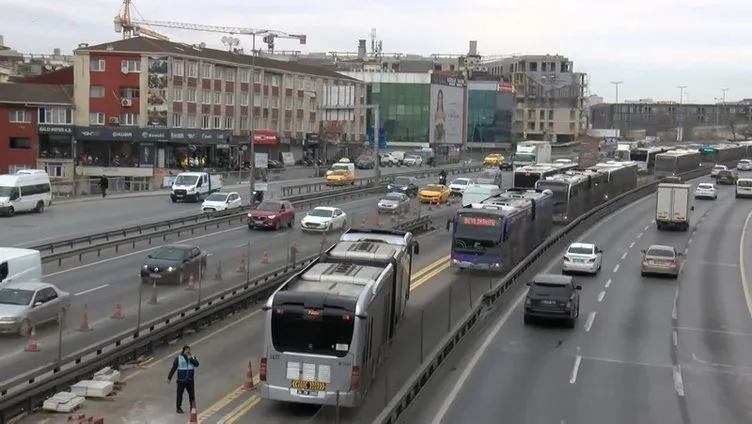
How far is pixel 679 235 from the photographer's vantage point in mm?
51750

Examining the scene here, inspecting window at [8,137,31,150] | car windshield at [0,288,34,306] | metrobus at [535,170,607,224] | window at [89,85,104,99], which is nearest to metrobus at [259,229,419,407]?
car windshield at [0,288,34,306]

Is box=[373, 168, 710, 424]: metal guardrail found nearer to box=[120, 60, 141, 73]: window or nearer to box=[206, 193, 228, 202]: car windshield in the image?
box=[206, 193, 228, 202]: car windshield

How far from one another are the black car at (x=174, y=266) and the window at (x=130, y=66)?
183 ft

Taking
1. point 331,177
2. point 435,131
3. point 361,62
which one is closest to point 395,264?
point 331,177

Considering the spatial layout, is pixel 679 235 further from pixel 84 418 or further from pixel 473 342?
pixel 84 418

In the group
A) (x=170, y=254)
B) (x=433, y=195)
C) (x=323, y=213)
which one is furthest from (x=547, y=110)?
(x=170, y=254)

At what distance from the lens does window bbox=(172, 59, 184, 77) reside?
8256 centimetres

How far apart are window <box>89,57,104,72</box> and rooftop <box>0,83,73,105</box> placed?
3581mm

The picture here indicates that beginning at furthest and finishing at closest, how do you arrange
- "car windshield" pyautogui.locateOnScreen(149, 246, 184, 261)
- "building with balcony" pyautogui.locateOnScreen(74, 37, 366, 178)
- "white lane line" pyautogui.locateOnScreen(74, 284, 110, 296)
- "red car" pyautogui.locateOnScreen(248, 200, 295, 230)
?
"building with balcony" pyautogui.locateOnScreen(74, 37, 366, 178) → "red car" pyautogui.locateOnScreen(248, 200, 295, 230) → "car windshield" pyautogui.locateOnScreen(149, 246, 184, 261) → "white lane line" pyautogui.locateOnScreen(74, 284, 110, 296)

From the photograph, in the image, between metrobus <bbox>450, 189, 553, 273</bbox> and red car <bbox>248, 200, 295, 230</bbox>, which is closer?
metrobus <bbox>450, 189, 553, 273</bbox>

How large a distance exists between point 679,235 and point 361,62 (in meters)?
143

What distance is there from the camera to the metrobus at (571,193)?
51.1 meters

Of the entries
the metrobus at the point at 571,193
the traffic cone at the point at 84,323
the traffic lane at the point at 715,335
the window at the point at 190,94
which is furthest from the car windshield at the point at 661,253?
the window at the point at 190,94

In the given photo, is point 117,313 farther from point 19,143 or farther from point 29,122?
point 29,122
